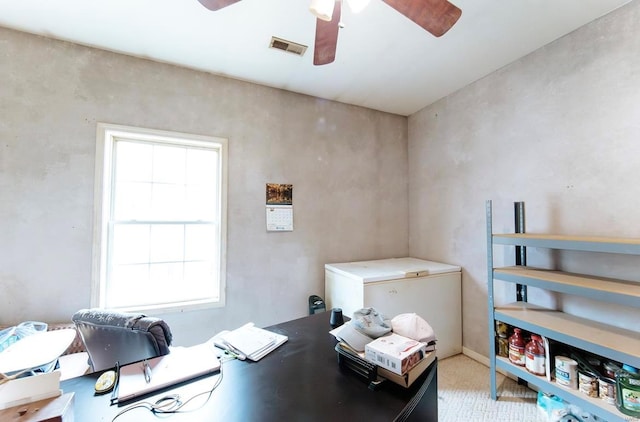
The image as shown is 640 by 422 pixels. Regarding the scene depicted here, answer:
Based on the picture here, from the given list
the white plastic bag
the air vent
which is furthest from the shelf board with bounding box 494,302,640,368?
the white plastic bag

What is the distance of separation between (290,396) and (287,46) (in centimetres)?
231

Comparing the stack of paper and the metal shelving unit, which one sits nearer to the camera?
the stack of paper

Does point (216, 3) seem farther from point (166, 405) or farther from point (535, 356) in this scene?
point (535, 356)

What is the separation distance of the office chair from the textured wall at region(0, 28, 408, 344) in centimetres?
113

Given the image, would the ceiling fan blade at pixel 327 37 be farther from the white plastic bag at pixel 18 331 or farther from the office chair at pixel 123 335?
the white plastic bag at pixel 18 331

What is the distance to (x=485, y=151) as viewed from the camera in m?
2.54

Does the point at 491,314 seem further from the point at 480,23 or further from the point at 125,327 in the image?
the point at 125,327

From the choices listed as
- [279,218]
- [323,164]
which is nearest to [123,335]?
[279,218]

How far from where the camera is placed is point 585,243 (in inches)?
60.9

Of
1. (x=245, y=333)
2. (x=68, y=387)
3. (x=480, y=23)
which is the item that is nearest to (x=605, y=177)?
(x=480, y=23)

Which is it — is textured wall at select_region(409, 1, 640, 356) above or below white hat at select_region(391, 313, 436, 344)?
above

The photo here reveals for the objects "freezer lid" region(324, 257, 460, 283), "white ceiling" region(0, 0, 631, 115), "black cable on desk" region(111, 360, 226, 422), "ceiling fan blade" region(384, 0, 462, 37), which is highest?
"white ceiling" region(0, 0, 631, 115)

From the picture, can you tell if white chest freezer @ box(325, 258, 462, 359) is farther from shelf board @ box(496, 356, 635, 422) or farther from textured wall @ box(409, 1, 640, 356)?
shelf board @ box(496, 356, 635, 422)

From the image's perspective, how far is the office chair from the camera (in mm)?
1166
